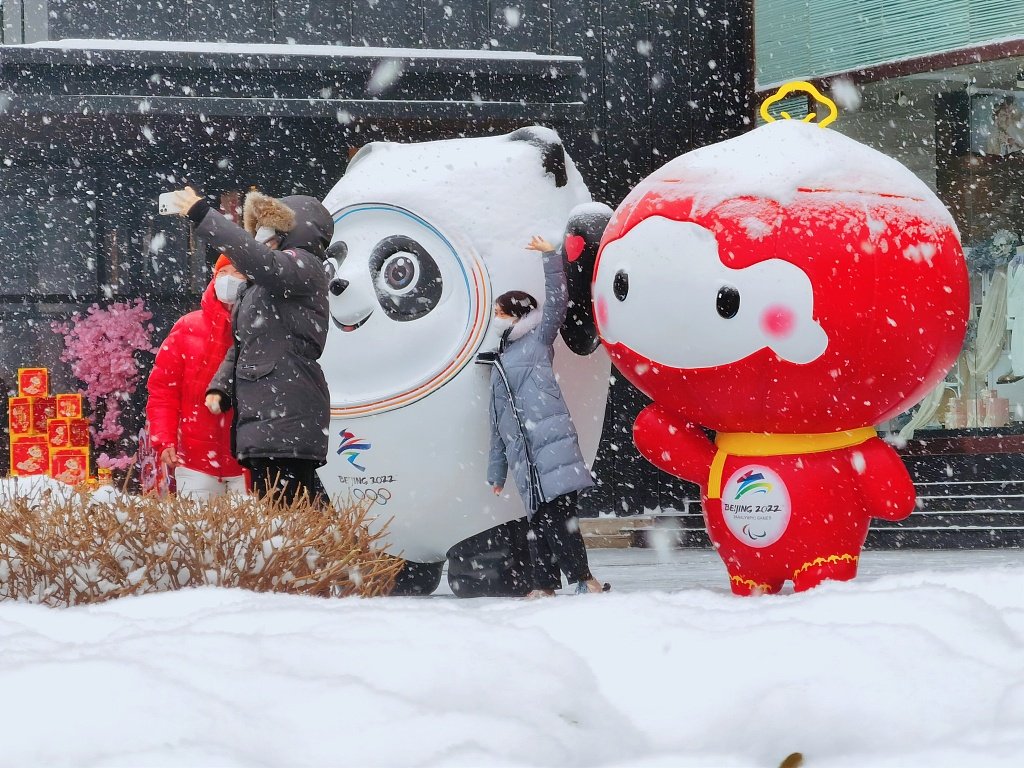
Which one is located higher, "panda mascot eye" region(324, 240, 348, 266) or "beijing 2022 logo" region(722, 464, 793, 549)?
"panda mascot eye" region(324, 240, 348, 266)

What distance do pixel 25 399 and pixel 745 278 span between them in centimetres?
611

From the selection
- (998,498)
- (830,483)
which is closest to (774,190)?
(830,483)

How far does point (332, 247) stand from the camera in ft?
19.0

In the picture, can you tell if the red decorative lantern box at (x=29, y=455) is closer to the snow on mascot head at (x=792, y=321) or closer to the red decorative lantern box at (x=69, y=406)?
the red decorative lantern box at (x=69, y=406)

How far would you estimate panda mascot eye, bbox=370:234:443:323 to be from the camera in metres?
5.50

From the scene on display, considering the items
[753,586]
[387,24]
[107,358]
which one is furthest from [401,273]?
[387,24]

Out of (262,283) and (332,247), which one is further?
(332,247)

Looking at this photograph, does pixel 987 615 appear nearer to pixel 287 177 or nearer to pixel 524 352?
pixel 524 352

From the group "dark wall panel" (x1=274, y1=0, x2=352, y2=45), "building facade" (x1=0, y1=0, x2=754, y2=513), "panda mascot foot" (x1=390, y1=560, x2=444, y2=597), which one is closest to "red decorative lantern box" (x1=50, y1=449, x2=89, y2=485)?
"building facade" (x1=0, y1=0, x2=754, y2=513)

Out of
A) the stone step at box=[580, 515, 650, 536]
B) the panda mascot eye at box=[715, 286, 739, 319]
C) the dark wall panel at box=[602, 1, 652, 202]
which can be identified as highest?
the dark wall panel at box=[602, 1, 652, 202]

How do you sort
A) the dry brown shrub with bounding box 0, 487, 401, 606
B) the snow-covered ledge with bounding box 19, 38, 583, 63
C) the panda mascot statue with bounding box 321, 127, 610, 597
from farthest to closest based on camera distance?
the snow-covered ledge with bounding box 19, 38, 583, 63
the panda mascot statue with bounding box 321, 127, 610, 597
the dry brown shrub with bounding box 0, 487, 401, 606

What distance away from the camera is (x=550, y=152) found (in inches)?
222

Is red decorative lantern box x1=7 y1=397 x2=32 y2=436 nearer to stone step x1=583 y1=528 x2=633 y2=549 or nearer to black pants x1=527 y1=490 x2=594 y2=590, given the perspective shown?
stone step x1=583 y1=528 x2=633 y2=549

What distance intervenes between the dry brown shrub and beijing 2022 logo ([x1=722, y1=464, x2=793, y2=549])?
1.61 metres
